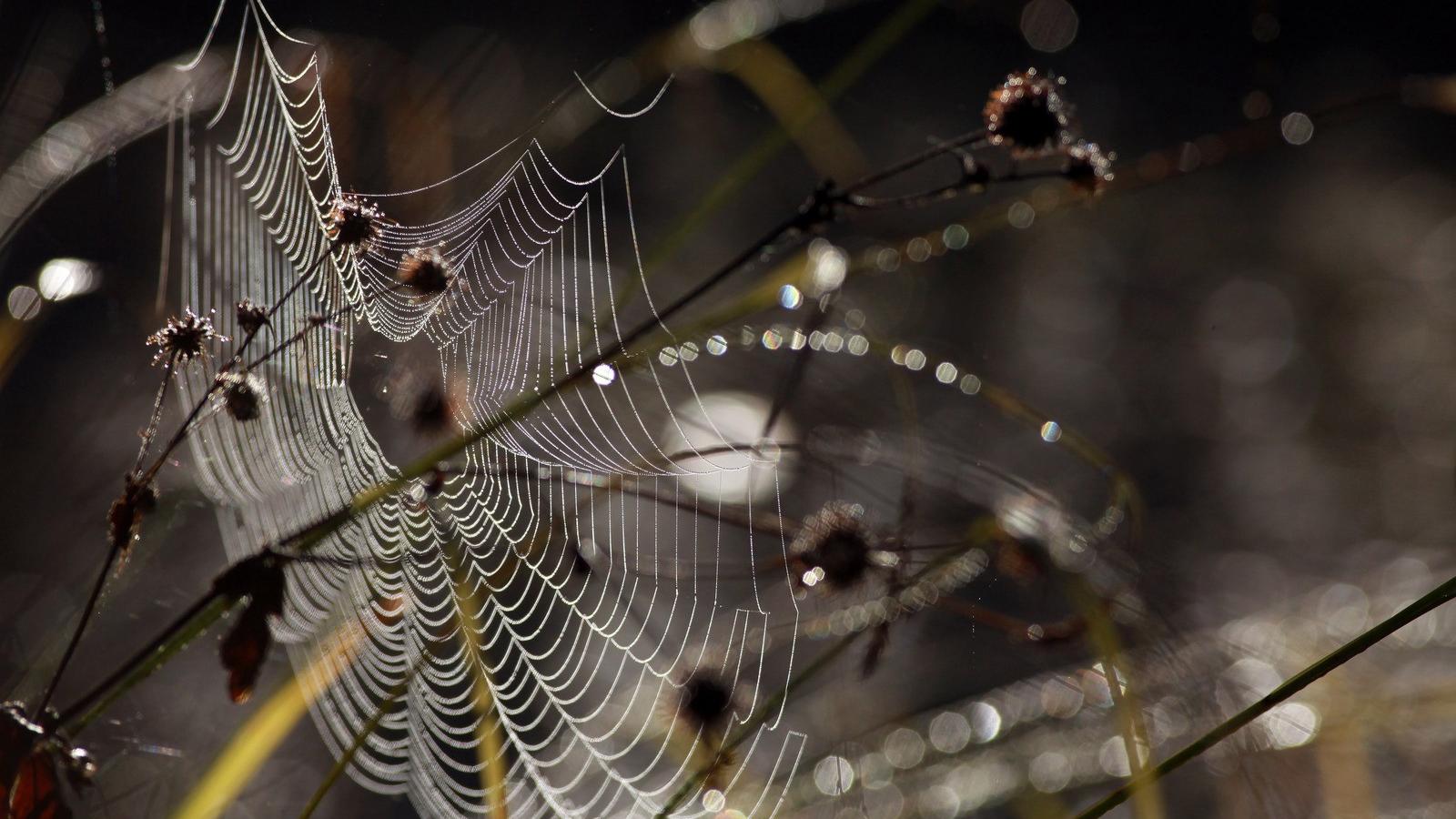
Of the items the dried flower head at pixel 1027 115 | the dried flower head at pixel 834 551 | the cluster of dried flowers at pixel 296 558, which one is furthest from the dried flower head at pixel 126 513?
the dried flower head at pixel 1027 115

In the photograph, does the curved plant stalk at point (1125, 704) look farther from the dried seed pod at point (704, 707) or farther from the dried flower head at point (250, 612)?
the dried flower head at point (250, 612)

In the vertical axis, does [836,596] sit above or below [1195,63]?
below

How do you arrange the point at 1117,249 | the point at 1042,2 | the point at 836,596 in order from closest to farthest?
the point at 836,596, the point at 1042,2, the point at 1117,249

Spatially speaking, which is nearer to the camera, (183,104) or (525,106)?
(183,104)

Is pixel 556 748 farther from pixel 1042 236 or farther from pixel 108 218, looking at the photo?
pixel 1042 236

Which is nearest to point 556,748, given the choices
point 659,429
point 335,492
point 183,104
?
point 659,429

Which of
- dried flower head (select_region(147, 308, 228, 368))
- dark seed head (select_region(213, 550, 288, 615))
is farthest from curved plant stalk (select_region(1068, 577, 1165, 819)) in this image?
dried flower head (select_region(147, 308, 228, 368))
